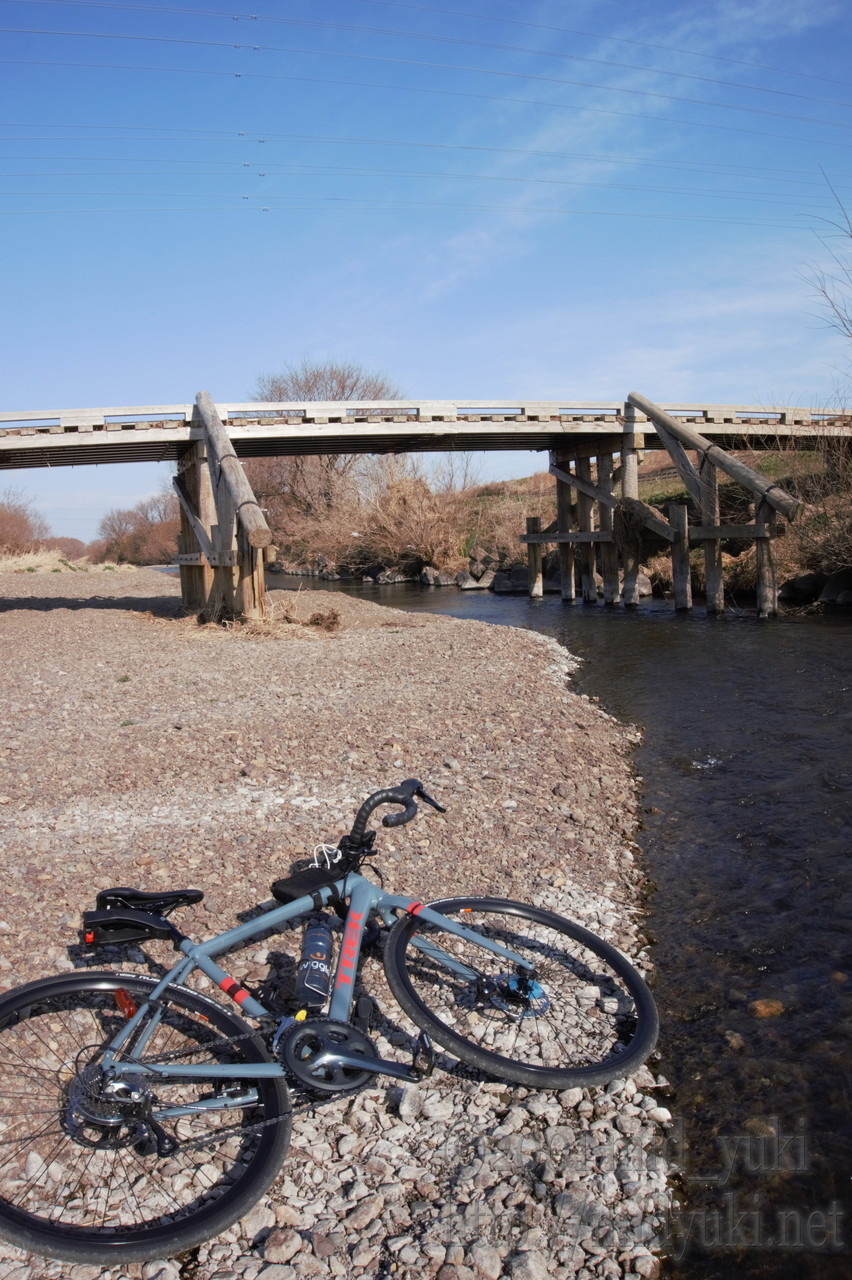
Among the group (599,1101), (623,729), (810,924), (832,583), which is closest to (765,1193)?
(599,1101)

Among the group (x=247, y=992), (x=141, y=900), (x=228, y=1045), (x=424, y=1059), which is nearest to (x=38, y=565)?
(x=141, y=900)

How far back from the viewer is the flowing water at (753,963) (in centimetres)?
303

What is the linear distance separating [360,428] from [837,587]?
11.3 metres

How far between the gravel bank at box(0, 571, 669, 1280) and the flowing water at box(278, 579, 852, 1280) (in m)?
0.22

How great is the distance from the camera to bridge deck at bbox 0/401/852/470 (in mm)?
16594

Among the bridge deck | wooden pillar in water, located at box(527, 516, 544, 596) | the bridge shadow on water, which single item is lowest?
the bridge shadow on water

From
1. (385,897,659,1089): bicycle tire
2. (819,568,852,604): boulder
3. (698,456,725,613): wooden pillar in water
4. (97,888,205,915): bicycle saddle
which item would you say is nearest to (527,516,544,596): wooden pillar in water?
(698,456,725,613): wooden pillar in water

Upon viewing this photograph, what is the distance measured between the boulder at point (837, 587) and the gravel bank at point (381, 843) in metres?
9.64

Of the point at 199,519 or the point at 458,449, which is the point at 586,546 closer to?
the point at 458,449

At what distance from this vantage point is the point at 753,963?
459 cm

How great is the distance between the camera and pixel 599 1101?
3.51 m

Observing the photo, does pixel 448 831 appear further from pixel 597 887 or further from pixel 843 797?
pixel 843 797

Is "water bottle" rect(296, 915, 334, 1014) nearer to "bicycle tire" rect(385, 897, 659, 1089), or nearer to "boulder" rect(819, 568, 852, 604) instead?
"bicycle tire" rect(385, 897, 659, 1089)

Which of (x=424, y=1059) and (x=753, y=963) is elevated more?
(x=424, y=1059)
